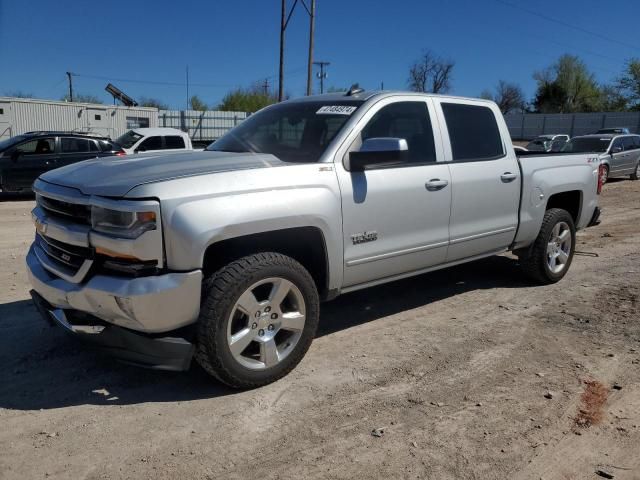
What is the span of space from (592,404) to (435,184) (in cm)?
194

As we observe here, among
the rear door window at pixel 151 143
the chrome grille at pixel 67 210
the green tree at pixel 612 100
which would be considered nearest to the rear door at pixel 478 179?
the chrome grille at pixel 67 210

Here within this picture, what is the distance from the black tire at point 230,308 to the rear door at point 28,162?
1164 cm

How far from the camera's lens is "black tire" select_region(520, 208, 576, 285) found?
5789 millimetres

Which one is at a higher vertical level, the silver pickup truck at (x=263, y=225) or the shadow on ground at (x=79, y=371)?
the silver pickup truck at (x=263, y=225)

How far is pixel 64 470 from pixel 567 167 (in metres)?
5.46

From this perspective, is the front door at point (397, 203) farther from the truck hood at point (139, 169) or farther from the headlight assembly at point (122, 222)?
the headlight assembly at point (122, 222)

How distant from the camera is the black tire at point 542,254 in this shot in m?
5.79

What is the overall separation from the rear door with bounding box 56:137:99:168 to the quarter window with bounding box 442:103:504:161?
11413mm

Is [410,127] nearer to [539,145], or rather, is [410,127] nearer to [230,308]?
[230,308]

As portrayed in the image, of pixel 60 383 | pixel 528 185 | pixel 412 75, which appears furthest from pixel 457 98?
pixel 412 75

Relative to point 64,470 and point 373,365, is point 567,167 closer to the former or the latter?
point 373,365

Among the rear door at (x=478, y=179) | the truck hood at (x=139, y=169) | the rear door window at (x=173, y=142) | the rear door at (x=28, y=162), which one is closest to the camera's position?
the truck hood at (x=139, y=169)

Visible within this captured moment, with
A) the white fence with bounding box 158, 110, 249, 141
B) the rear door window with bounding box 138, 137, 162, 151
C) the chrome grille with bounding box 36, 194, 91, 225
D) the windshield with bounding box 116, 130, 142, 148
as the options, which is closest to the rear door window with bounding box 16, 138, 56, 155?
the windshield with bounding box 116, 130, 142, 148

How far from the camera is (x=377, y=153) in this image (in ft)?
12.7
